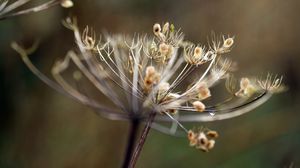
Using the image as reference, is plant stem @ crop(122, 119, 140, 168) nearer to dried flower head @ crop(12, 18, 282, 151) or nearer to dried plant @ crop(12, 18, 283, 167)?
dried plant @ crop(12, 18, 283, 167)

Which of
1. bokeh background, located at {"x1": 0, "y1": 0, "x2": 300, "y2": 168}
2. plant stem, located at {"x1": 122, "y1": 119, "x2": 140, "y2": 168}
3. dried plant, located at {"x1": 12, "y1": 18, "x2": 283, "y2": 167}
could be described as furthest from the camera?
bokeh background, located at {"x1": 0, "y1": 0, "x2": 300, "y2": 168}

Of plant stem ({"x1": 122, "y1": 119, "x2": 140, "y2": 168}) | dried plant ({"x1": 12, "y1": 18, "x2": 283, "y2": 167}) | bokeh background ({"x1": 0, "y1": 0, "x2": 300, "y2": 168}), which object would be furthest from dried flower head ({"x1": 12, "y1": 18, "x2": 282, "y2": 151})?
bokeh background ({"x1": 0, "y1": 0, "x2": 300, "y2": 168})

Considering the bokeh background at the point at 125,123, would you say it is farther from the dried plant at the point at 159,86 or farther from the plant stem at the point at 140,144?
the plant stem at the point at 140,144

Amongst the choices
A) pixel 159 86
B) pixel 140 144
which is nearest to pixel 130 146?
pixel 140 144

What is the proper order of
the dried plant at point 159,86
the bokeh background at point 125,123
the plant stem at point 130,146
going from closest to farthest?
the plant stem at point 130,146
the dried plant at point 159,86
the bokeh background at point 125,123

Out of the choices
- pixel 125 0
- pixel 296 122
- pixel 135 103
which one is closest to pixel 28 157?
pixel 125 0

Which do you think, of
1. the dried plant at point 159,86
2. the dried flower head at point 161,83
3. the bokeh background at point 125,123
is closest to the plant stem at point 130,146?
the dried plant at point 159,86

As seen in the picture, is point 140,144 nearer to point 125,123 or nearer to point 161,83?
point 161,83

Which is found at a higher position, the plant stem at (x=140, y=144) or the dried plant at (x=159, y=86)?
the dried plant at (x=159, y=86)

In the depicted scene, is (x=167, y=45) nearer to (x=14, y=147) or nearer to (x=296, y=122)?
(x=14, y=147)
